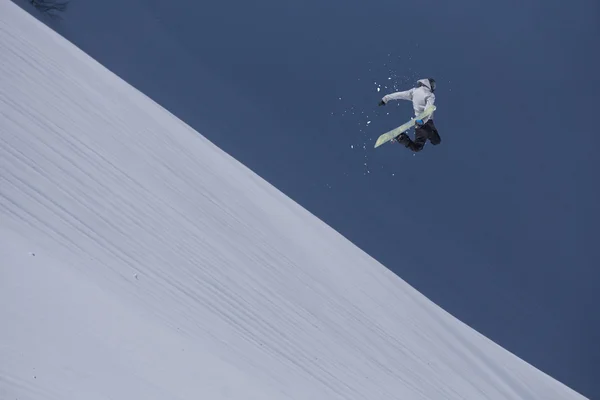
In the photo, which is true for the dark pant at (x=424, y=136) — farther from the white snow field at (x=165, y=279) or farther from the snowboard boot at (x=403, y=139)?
the white snow field at (x=165, y=279)

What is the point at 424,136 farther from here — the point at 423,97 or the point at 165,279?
the point at 165,279

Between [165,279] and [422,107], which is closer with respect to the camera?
[165,279]

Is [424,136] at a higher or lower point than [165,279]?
higher

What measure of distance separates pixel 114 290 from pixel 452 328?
195 inches

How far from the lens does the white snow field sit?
285 centimetres

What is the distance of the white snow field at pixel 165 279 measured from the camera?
2.85 meters

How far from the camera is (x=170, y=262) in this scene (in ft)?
14.3

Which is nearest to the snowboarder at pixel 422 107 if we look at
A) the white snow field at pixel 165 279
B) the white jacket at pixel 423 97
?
the white jacket at pixel 423 97

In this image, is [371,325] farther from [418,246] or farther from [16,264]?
[418,246]

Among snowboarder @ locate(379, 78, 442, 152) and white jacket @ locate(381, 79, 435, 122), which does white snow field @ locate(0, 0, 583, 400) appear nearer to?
snowboarder @ locate(379, 78, 442, 152)

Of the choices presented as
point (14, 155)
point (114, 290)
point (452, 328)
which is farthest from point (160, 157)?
point (452, 328)

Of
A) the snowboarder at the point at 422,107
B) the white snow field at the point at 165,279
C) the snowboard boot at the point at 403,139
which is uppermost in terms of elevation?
the snowboarder at the point at 422,107

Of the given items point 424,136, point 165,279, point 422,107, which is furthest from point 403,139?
point 165,279

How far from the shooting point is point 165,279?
4082 mm
